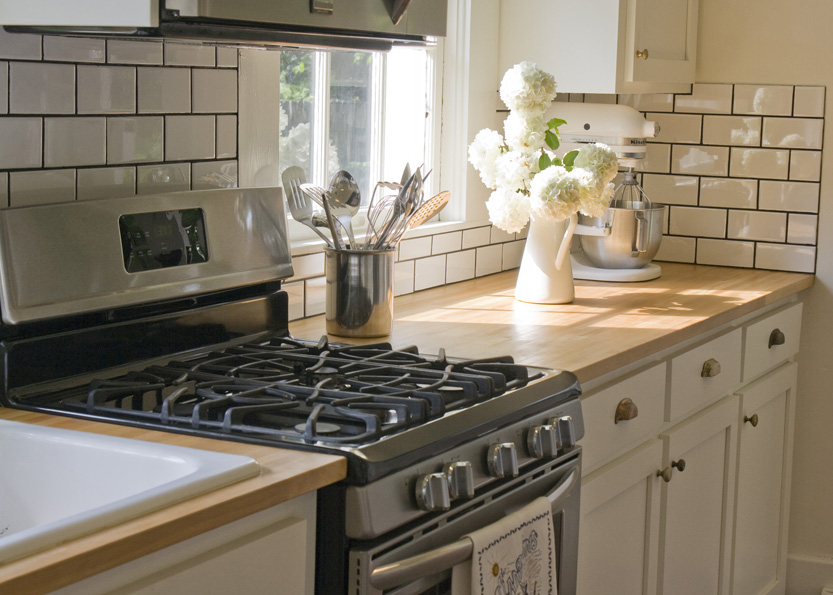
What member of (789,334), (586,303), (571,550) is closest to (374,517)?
(571,550)

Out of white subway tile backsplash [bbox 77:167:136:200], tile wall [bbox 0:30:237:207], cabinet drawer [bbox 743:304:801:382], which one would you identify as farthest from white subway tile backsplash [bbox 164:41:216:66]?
cabinet drawer [bbox 743:304:801:382]

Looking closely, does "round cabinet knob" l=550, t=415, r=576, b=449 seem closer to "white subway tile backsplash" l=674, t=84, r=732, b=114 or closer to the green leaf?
the green leaf

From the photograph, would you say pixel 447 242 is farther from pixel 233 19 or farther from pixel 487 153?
pixel 233 19

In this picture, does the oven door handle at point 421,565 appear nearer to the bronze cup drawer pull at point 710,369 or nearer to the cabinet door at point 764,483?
the bronze cup drawer pull at point 710,369

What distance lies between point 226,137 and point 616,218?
126 centimetres

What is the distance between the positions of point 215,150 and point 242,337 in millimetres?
341

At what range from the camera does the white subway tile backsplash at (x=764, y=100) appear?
10.1 ft

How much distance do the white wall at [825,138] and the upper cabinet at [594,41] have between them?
27cm

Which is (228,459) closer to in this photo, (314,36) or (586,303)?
(314,36)

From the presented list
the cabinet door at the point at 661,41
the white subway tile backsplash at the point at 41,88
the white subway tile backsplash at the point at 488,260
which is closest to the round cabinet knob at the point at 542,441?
the white subway tile backsplash at the point at 41,88

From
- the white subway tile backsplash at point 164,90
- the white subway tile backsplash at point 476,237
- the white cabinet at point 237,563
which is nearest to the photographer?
the white cabinet at point 237,563

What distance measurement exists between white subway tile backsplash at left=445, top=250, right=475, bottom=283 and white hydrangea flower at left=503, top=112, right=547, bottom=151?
440 mm

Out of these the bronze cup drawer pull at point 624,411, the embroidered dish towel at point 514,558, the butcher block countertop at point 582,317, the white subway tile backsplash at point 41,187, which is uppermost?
the white subway tile backsplash at point 41,187

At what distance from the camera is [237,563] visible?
3.60ft
